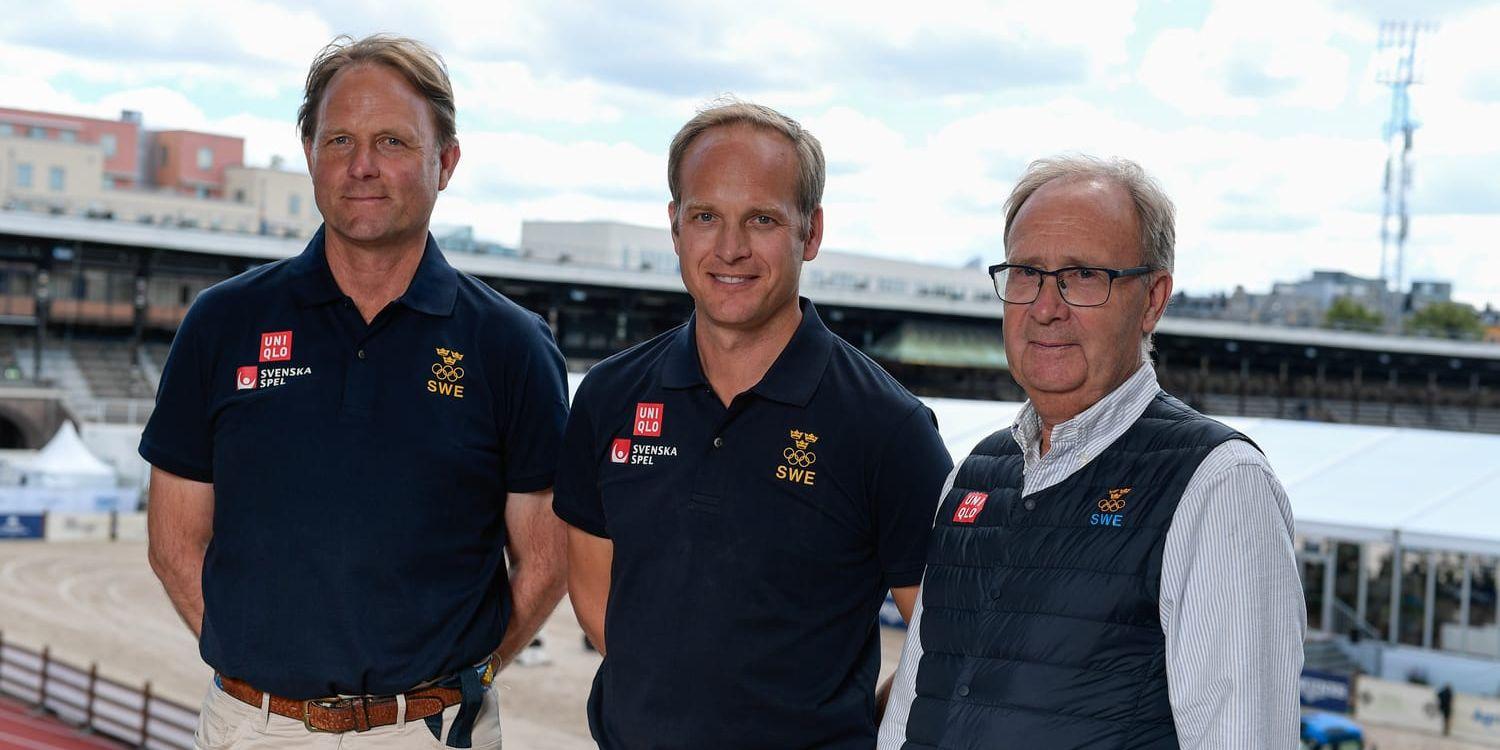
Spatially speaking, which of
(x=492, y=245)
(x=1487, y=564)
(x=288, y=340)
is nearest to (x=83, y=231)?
(x=492, y=245)

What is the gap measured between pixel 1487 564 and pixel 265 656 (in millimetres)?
17579

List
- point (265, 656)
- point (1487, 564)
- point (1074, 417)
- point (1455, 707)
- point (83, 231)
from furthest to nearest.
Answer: point (83, 231) → point (1487, 564) → point (1455, 707) → point (265, 656) → point (1074, 417)

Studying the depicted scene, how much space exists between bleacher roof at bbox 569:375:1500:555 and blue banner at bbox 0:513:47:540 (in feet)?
55.0

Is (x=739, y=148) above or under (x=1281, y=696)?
above

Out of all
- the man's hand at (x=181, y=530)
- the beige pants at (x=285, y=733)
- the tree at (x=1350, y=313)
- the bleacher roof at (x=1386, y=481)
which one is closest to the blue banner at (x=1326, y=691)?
the bleacher roof at (x=1386, y=481)

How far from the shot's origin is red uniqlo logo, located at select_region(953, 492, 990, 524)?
249 centimetres

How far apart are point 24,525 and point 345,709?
2679 cm

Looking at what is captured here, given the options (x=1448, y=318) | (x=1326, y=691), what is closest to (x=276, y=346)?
(x=1326, y=691)

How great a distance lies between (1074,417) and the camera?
241 cm

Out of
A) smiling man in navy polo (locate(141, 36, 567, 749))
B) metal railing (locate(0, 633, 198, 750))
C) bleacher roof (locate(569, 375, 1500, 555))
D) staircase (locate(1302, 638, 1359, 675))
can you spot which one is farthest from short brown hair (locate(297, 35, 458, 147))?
staircase (locate(1302, 638, 1359, 675))

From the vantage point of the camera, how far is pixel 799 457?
271cm

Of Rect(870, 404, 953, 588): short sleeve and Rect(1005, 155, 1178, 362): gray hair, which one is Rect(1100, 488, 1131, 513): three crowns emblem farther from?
Rect(870, 404, 953, 588): short sleeve

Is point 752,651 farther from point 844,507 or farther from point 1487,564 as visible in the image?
point 1487,564

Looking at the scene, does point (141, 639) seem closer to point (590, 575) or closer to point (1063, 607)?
point (590, 575)
